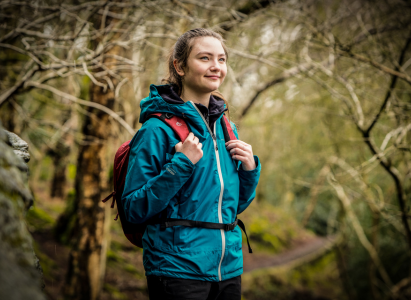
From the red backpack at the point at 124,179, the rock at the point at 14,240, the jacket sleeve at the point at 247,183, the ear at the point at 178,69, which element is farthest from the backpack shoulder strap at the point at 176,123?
the rock at the point at 14,240

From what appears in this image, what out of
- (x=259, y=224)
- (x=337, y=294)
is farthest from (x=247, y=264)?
(x=337, y=294)

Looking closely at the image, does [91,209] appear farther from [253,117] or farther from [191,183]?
[253,117]

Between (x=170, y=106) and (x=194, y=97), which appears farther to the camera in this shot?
(x=194, y=97)

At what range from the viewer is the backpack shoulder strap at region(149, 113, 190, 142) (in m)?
1.53

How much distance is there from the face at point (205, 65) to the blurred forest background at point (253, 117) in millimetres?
814

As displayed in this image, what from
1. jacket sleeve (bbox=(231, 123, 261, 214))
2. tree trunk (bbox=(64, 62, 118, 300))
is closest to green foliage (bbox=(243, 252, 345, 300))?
tree trunk (bbox=(64, 62, 118, 300))

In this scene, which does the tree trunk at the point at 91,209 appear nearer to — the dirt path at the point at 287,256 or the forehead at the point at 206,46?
the forehead at the point at 206,46

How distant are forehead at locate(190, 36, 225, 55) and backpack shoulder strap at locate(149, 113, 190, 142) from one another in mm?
415

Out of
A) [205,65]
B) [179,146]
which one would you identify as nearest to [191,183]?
[179,146]

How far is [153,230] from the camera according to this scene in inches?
57.4

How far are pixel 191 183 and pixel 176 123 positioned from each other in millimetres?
337

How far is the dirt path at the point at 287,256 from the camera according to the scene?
1025 centimetres

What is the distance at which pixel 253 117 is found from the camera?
13812 mm

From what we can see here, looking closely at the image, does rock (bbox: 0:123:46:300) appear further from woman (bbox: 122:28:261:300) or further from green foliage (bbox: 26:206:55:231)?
green foliage (bbox: 26:206:55:231)
